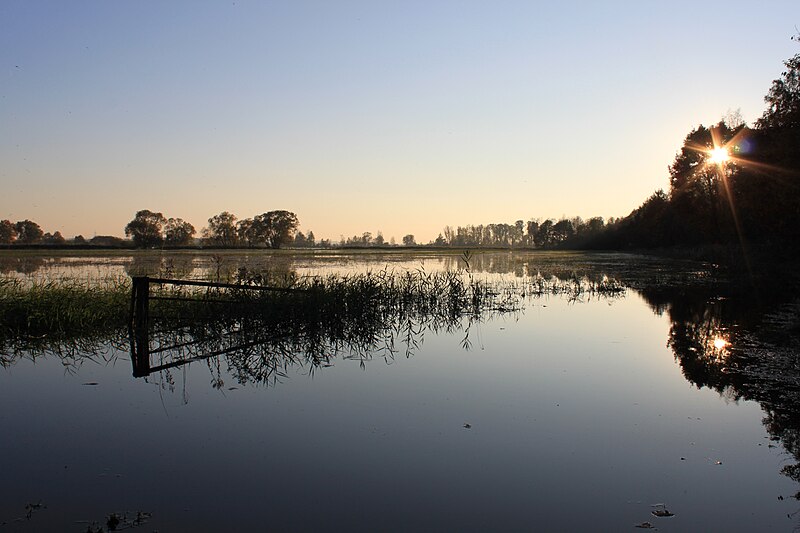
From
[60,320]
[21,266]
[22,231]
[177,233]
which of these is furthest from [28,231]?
[60,320]

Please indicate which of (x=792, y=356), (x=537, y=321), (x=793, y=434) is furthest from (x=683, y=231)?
(x=793, y=434)

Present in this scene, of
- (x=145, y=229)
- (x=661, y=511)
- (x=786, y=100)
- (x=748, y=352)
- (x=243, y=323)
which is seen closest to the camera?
(x=661, y=511)

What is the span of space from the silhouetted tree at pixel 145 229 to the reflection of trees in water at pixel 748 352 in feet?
335

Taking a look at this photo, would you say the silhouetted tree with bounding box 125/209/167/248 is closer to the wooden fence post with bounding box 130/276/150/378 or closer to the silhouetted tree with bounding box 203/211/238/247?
the silhouetted tree with bounding box 203/211/238/247

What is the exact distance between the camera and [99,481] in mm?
5840

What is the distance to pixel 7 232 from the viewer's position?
126188 mm

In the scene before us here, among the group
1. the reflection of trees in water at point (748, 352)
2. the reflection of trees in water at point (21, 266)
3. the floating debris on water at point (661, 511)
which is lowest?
the floating debris on water at point (661, 511)

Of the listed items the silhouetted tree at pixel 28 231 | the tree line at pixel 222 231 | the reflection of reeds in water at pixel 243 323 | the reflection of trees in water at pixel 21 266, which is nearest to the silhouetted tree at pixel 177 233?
the tree line at pixel 222 231

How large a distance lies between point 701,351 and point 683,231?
56.7 m

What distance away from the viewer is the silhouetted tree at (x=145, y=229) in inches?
4200

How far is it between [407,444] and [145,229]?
370ft

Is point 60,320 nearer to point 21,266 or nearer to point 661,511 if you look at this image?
point 661,511

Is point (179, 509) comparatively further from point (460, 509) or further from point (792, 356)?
point (792, 356)

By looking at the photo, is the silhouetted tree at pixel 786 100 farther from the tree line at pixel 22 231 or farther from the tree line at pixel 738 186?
the tree line at pixel 22 231
